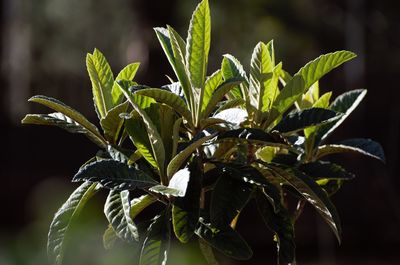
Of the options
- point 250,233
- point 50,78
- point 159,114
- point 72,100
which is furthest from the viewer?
point 50,78

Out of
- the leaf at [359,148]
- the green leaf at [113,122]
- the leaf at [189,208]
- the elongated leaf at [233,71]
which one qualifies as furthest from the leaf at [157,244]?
the leaf at [359,148]

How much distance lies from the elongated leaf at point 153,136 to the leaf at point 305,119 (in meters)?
0.22

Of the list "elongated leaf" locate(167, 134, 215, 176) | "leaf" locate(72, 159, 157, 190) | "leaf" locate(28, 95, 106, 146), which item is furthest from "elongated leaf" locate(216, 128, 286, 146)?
"leaf" locate(28, 95, 106, 146)

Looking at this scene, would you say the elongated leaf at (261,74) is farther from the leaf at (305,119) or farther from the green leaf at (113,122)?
the green leaf at (113,122)

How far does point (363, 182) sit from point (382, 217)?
1.32ft

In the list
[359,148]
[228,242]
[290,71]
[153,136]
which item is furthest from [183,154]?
[290,71]

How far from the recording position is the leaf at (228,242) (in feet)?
3.97

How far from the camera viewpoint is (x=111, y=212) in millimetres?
1243

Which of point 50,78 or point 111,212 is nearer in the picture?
point 111,212

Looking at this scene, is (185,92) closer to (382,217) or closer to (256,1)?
(382,217)

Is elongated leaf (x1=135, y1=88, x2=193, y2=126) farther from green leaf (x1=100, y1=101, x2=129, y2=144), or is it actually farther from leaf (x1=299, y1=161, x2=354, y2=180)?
leaf (x1=299, y1=161, x2=354, y2=180)

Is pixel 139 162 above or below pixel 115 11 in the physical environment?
below

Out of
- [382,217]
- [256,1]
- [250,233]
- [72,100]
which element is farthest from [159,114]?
[256,1]

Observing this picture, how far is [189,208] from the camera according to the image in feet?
4.00
